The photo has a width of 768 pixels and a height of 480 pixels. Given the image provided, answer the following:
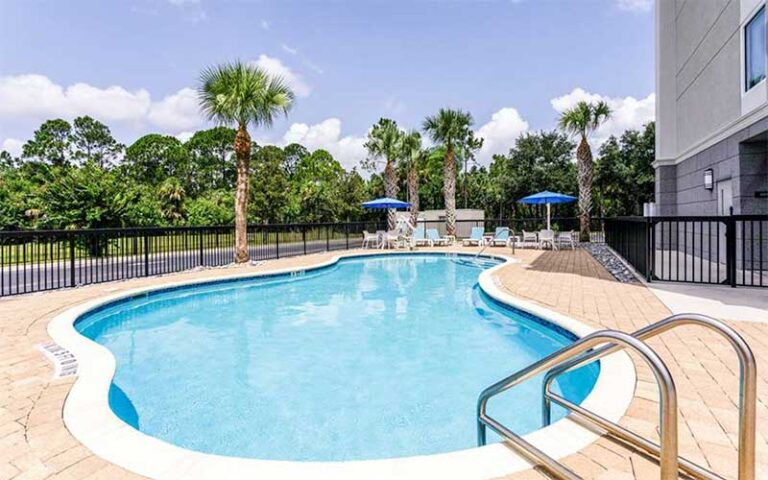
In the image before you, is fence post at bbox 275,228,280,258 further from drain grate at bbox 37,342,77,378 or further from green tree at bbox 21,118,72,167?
green tree at bbox 21,118,72,167

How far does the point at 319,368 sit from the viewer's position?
4.93 meters

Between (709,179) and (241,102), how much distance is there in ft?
39.5

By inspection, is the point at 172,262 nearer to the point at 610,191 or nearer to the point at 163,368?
the point at 163,368

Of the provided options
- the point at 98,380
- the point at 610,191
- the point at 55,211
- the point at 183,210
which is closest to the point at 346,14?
the point at 55,211

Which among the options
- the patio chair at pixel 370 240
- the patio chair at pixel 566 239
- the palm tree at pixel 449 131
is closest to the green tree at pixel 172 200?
the patio chair at pixel 370 240

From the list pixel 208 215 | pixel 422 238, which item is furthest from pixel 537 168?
pixel 208 215

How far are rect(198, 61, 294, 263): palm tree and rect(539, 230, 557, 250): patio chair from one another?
32.7 ft

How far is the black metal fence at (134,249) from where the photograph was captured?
8.52m

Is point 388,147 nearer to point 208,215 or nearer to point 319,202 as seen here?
point 319,202

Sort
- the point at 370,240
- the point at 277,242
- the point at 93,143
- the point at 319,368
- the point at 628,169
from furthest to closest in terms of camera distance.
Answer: the point at 93,143 → the point at 628,169 → the point at 370,240 → the point at 277,242 → the point at 319,368

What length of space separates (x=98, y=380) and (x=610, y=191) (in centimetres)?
2871

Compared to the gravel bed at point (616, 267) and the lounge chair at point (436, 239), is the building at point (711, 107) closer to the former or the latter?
the gravel bed at point (616, 267)

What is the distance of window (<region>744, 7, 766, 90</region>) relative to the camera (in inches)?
300

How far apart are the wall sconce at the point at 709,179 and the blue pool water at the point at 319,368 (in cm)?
651
